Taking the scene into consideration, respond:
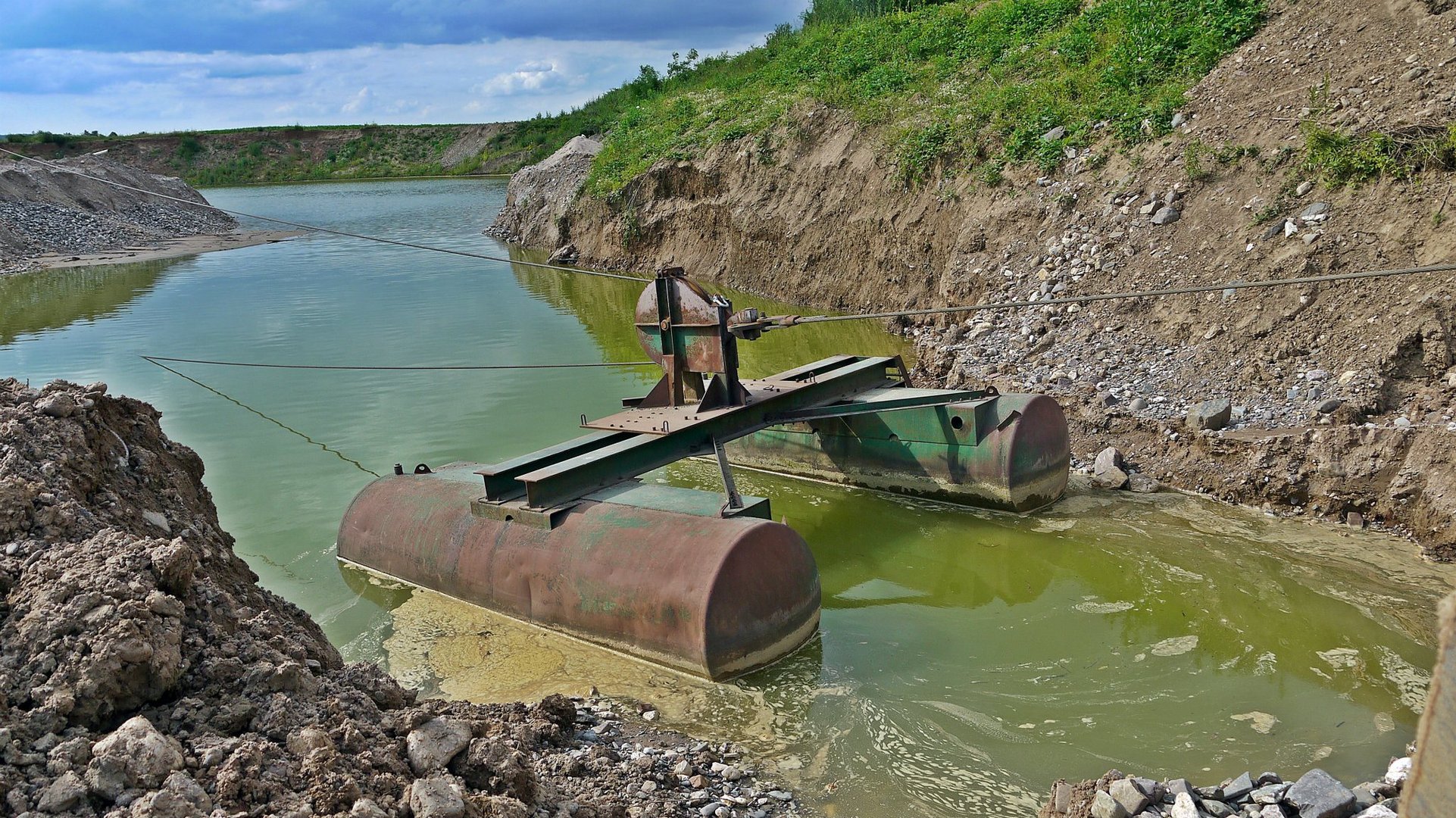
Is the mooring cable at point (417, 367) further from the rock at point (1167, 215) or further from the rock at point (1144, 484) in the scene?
the rock at point (1167, 215)

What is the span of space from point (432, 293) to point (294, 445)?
1126 centimetres

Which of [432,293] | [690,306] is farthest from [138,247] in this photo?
[690,306]

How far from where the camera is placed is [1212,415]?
30.0 feet

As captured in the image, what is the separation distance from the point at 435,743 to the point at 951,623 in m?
3.96

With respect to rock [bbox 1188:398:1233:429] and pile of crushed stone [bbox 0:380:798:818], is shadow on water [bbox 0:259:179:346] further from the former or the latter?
rock [bbox 1188:398:1233:429]

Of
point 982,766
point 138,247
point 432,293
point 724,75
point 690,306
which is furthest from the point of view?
point 138,247

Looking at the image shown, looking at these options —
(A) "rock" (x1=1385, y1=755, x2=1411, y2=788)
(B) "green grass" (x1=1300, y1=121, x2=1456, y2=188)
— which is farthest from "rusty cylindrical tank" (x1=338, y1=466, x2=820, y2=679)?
(B) "green grass" (x1=1300, y1=121, x2=1456, y2=188)

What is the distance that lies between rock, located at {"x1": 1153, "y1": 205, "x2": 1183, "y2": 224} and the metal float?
421 centimetres

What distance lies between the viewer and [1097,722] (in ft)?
19.0

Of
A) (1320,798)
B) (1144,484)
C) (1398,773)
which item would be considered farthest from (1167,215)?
(1320,798)

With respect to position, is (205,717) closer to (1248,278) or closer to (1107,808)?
(1107,808)

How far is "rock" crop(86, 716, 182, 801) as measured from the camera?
3586 mm

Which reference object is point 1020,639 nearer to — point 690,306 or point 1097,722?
point 1097,722

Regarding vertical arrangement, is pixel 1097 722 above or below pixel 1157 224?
below
